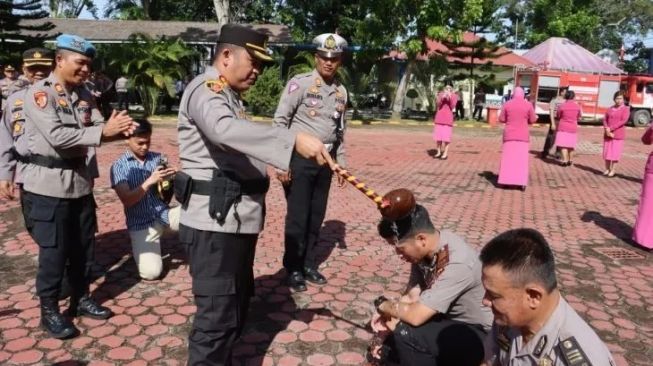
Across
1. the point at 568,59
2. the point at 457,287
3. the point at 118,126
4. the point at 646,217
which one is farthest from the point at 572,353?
the point at 568,59

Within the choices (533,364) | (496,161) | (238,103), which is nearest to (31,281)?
(238,103)

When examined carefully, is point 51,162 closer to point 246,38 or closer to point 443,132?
point 246,38

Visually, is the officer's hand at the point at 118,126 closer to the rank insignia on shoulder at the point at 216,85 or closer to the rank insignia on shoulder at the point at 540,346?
the rank insignia on shoulder at the point at 216,85

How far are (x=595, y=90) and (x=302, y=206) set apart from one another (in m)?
22.6

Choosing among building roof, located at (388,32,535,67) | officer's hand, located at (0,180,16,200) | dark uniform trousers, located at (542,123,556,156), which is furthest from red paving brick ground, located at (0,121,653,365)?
building roof, located at (388,32,535,67)

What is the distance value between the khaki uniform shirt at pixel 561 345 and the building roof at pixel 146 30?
74.9ft

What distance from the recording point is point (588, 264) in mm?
5254

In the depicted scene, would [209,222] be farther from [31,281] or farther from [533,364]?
[31,281]

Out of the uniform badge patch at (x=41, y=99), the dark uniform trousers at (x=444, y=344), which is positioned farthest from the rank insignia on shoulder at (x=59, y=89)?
the dark uniform trousers at (x=444, y=344)

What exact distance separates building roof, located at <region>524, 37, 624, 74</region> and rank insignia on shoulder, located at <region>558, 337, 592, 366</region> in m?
24.7

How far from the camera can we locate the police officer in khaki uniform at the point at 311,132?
4.13 m

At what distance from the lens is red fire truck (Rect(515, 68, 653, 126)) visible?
22.5 meters

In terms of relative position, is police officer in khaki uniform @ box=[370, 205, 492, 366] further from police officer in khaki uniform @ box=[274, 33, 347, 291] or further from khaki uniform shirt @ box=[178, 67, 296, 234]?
police officer in khaki uniform @ box=[274, 33, 347, 291]

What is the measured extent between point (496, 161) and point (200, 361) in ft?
35.6
